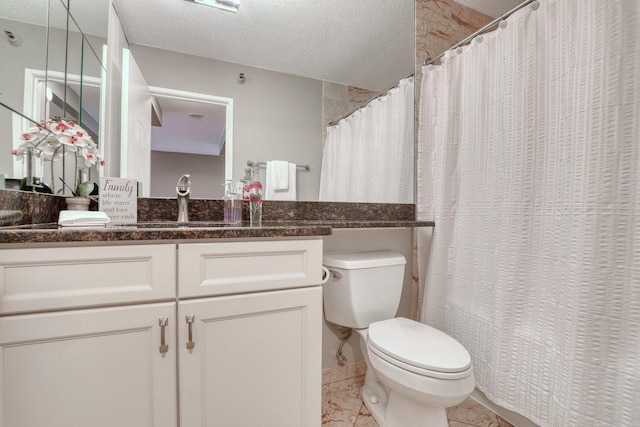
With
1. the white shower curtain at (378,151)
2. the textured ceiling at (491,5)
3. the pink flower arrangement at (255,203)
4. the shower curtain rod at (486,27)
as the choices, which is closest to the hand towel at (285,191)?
the pink flower arrangement at (255,203)

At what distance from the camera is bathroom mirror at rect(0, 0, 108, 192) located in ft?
2.60

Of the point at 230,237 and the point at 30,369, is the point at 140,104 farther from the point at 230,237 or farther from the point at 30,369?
the point at 30,369

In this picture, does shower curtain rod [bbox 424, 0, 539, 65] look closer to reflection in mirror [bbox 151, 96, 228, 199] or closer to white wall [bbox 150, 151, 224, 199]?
reflection in mirror [bbox 151, 96, 228, 199]

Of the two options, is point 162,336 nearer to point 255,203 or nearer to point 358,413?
point 255,203

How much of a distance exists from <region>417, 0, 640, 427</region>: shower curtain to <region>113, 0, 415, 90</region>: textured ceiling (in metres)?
0.39

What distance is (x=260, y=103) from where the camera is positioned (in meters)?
1.43

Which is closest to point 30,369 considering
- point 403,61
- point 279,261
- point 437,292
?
point 279,261

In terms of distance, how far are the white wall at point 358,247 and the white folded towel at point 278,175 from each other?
355 mm

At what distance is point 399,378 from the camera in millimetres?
1003

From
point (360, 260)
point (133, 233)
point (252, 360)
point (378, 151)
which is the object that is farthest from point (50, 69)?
point (378, 151)

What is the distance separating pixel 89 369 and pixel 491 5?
276 centimetres

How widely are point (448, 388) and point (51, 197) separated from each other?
61.0 inches

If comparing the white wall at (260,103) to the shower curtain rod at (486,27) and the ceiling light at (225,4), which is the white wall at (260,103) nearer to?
the ceiling light at (225,4)

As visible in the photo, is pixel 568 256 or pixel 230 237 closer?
pixel 230 237
